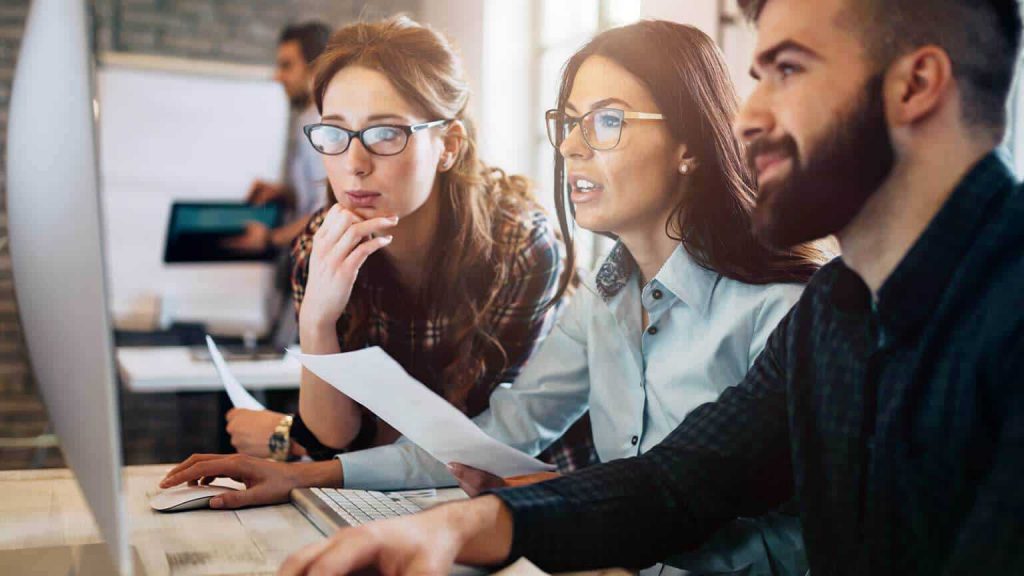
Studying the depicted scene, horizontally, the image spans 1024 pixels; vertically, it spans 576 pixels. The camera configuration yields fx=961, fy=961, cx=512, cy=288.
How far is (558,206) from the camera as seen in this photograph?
38.6 inches

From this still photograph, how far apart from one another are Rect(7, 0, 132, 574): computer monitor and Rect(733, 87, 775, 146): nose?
0.39 meters

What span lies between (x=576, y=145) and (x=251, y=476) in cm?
41

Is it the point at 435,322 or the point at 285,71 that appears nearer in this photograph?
the point at 435,322

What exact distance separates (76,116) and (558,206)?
54 centimetres

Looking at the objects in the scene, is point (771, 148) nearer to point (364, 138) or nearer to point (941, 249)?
point (941, 249)

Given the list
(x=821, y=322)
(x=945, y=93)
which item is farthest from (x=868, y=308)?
(x=945, y=93)

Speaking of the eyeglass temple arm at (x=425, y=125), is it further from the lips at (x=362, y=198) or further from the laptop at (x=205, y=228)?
the laptop at (x=205, y=228)

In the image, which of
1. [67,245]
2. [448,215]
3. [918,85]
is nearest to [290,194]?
[448,215]

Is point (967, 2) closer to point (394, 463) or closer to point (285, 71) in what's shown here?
point (394, 463)

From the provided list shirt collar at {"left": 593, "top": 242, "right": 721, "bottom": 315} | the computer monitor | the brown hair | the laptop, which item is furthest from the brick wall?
the computer monitor

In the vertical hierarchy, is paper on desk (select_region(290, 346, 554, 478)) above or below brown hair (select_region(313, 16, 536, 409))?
below

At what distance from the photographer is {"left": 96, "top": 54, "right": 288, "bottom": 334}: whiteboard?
331 cm

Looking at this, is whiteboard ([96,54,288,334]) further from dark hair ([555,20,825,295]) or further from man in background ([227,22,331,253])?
dark hair ([555,20,825,295])

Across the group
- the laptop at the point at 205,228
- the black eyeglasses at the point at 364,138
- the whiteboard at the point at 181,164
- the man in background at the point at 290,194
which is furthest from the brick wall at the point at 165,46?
the black eyeglasses at the point at 364,138
